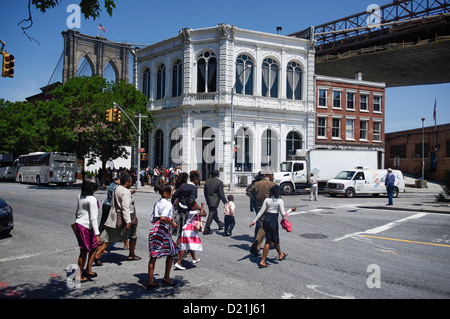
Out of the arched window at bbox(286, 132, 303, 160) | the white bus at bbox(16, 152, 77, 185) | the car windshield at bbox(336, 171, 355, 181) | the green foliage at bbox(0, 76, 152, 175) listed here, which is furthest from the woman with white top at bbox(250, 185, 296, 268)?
the white bus at bbox(16, 152, 77, 185)

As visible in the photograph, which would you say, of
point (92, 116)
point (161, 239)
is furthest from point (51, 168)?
point (161, 239)

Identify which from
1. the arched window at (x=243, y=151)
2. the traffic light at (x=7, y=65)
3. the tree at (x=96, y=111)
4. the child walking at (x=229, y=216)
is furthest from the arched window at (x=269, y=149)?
the traffic light at (x=7, y=65)

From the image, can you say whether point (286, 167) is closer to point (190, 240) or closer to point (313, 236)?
point (313, 236)

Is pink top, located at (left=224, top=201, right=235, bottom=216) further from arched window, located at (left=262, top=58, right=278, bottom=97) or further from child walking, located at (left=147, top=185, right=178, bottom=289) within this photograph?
arched window, located at (left=262, top=58, right=278, bottom=97)

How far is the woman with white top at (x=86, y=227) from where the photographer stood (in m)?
6.07

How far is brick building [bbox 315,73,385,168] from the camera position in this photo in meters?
37.7

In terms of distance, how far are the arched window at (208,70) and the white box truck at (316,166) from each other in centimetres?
1075

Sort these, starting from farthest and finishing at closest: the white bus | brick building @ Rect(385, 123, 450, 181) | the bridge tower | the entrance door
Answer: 1. the bridge tower
2. brick building @ Rect(385, 123, 450, 181)
3. the entrance door
4. the white bus

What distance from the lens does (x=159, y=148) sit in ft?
118

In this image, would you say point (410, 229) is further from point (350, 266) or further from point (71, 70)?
point (71, 70)

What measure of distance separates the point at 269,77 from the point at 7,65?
81.2 ft

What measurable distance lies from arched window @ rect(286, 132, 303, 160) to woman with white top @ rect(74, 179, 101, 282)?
2927 cm
